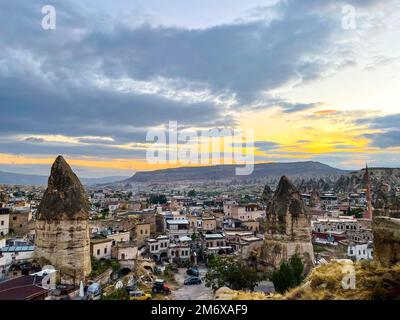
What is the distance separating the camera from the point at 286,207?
2542cm

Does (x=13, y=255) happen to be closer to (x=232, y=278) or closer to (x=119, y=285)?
(x=119, y=285)

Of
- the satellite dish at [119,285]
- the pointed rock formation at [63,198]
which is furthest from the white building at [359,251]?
the pointed rock formation at [63,198]

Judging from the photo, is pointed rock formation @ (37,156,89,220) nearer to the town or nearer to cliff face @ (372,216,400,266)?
the town

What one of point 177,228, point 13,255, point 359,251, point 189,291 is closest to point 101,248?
point 13,255

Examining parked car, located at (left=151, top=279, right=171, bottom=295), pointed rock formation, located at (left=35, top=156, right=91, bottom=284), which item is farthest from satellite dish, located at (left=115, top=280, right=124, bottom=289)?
pointed rock formation, located at (left=35, top=156, right=91, bottom=284)

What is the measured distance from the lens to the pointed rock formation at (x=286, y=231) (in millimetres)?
24438

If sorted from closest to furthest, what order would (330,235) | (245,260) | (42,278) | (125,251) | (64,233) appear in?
(42,278)
(64,233)
(125,251)
(245,260)
(330,235)

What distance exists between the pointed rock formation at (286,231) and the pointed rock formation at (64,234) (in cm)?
1188

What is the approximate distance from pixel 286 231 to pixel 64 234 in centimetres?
1382

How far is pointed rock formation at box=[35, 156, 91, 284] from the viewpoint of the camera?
20.2m

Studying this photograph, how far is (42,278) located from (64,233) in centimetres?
418

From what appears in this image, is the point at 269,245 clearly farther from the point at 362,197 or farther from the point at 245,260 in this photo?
the point at 362,197

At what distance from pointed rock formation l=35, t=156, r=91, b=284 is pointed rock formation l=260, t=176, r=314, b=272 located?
11.9 metres
